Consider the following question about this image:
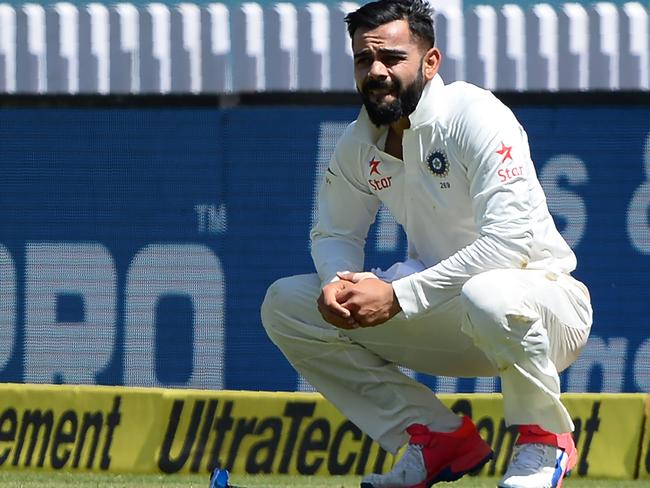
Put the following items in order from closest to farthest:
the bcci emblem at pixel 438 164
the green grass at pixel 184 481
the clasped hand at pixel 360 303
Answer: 1. the clasped hand at pixel 360 303
2. the bcci emblem at pixel 438 164
3. the green grass at pixel 184 481

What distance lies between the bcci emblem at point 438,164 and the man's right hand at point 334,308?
0.42 metres

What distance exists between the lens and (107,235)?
22.7 ft

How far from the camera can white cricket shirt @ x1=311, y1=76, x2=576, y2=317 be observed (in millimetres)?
4250

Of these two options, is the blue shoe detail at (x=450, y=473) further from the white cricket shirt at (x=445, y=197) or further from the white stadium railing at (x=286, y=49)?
the white stadium railing at (x=286, y=49)

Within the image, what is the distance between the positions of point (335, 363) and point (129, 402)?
1760 millimetres

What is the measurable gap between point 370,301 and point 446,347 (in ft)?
1.52

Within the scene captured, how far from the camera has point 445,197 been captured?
14.6 feet

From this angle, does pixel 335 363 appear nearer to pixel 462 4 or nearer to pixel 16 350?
pixel 16 350

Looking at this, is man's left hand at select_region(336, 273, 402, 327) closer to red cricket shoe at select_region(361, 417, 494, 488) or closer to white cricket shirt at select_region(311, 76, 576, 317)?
white cricket shirt at select_region(311, 76, 576, 317)

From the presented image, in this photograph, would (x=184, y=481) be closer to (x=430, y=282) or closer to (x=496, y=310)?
(x=430, y=282)

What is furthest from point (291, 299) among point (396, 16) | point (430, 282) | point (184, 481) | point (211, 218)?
point (211, 218)

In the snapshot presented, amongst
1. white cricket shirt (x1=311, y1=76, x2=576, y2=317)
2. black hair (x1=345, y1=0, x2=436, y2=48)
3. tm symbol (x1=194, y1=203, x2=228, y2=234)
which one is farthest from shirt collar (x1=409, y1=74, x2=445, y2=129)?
tm symbol (x1=194, y1=203, x2=228, y2=234)

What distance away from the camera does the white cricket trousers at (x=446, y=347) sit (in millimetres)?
4211

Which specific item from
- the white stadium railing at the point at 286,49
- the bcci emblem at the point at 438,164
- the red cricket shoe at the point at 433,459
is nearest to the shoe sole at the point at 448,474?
the red cricket shoe at the point at 433,459
